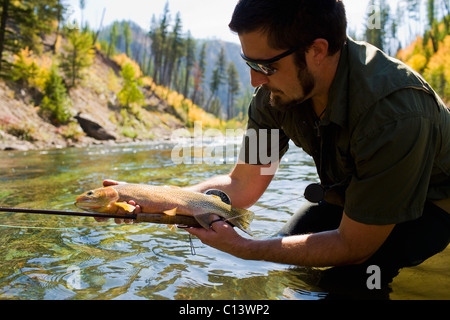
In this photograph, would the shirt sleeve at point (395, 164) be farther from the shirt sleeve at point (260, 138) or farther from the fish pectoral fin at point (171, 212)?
the fish pectoral fin at point (171, 212)

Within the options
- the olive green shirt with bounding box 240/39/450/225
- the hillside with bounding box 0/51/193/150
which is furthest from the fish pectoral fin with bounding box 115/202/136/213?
the hillside with bounding box 0/51/193/150

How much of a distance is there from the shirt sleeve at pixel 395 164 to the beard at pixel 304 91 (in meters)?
0.46

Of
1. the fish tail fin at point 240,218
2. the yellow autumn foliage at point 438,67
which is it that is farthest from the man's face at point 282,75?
the yellow autumn foliage at point 438,67

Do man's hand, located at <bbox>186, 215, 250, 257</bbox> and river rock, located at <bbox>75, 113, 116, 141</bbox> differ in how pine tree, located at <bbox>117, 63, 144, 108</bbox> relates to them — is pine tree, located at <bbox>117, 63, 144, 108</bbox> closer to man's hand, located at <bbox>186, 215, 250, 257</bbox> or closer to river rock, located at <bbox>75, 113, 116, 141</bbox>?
river rock, located at <bbox>75, 113, 116, 141</bbox>

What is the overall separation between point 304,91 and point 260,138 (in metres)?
0.94

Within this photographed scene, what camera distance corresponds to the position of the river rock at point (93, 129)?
28812mm

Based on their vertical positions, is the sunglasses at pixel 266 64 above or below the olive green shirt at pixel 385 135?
above

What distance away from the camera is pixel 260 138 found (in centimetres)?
355

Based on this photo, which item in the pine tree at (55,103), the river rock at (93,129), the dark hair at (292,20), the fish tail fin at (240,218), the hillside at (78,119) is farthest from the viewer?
the river rock at (93,129)

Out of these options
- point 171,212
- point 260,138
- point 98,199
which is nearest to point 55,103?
point 98,199

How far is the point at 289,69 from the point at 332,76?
0.32 meters

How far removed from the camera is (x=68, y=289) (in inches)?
109
